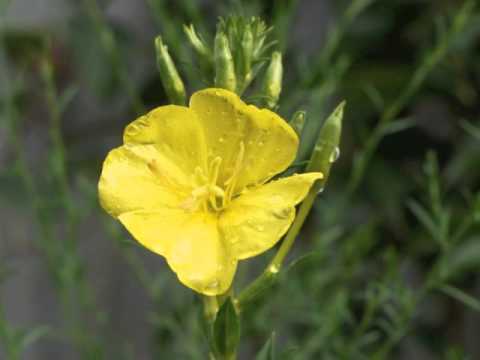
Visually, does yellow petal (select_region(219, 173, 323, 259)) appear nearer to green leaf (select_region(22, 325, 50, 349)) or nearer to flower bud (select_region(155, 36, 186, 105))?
flower bud (select_region(155, 36, 186, 105))

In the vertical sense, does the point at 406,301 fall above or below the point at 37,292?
above

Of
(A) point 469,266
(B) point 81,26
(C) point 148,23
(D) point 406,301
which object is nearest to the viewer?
(D) point 406,301

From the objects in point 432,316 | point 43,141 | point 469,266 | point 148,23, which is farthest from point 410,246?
point 43,141

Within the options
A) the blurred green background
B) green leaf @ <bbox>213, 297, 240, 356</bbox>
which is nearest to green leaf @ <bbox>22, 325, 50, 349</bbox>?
the blurred green background

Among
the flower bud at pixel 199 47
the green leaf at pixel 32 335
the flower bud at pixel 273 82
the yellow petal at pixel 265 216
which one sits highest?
the flower bud at pixel 199 47

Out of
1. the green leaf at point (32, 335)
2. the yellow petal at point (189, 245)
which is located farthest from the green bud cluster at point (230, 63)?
the green leaf at point (32, 335)

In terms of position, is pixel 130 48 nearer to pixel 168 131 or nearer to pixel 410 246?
pixel 410 246

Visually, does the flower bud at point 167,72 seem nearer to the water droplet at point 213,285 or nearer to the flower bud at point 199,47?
the flower bud at point 199,47

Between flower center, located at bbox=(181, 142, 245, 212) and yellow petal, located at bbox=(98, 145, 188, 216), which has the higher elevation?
yellow petal, located at bbox=(98, 145, 188, 216)
